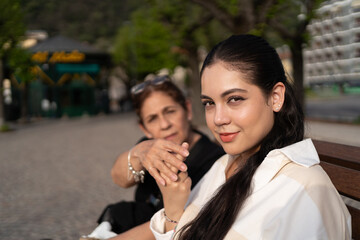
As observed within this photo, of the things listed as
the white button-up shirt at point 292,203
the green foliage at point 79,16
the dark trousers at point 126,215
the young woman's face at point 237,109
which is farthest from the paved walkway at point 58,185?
the green foliage at point 79,16

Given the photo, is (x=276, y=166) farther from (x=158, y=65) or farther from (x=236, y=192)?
(x=158, y=65)

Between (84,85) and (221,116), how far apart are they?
2860 cm

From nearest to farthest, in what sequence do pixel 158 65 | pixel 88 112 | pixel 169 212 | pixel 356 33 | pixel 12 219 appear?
pixel 169 212, pixel 12 219, pixel 88 112, pixel 158 65, pixel 356 33

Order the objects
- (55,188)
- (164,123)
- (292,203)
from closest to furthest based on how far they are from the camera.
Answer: (292,203), (164,123), (55,188)

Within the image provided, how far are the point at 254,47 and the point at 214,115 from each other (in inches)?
13.9

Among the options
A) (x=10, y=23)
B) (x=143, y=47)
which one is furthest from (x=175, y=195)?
(x=143, y=47)

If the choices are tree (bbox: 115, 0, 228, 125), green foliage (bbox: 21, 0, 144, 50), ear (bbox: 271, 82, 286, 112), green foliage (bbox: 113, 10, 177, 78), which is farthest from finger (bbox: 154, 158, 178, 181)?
green foliage (bbox: 113, 10, 177, 78)

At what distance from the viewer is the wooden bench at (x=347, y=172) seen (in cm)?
161

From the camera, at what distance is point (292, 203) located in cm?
132

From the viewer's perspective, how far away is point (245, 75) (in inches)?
62.4

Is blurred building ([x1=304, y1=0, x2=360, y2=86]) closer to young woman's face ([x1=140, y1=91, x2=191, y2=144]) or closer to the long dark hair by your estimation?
young woman's face ([x1=140, y1=91, x2=191, y2=144])

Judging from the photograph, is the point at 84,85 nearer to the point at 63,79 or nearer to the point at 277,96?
the point at 63,79

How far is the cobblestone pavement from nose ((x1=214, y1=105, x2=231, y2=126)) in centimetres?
368

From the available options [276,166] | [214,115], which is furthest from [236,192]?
[214,115]
